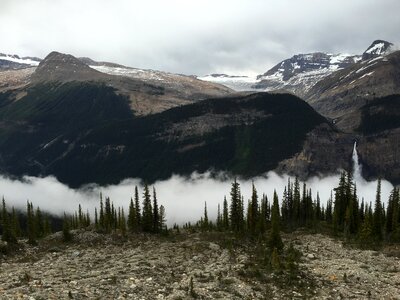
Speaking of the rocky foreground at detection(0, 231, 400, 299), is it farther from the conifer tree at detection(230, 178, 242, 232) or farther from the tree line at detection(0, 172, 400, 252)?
the conifer tree at detection(230, 178, 242, 232)

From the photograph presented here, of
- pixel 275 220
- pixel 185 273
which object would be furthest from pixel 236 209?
pixel 185 273

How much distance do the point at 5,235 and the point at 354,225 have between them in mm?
79330

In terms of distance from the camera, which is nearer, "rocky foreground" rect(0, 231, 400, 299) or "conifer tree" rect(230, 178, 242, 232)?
"rocky foreground" rect(0, 231, 400, 299)

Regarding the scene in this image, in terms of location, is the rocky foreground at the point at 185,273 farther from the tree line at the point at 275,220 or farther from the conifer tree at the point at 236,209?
the conifer tree at the point at 236,209

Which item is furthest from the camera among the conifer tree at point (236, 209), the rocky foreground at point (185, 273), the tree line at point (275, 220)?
the conifer tree at point (236, 209)

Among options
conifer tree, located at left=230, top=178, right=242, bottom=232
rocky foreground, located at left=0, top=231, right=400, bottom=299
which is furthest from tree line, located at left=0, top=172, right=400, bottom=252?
rocky foreground, located at left=0, top=231, right=400, bottom=299

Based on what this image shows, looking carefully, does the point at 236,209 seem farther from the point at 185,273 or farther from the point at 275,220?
the point at 185,273

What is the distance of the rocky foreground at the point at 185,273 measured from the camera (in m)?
46.3

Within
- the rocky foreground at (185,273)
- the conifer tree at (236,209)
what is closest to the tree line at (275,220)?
the conifer tree at (236,209)

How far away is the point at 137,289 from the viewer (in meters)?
46.6

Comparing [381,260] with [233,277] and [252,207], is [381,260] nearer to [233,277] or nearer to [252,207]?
[233,277]

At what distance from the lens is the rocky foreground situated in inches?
1824

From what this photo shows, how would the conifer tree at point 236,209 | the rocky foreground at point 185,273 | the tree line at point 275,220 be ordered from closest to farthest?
the rocky foreground at point 185,273
the tree line at point 275,220
the conifer tree at point 236,209

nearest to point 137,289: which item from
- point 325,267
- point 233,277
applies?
point 233,277
